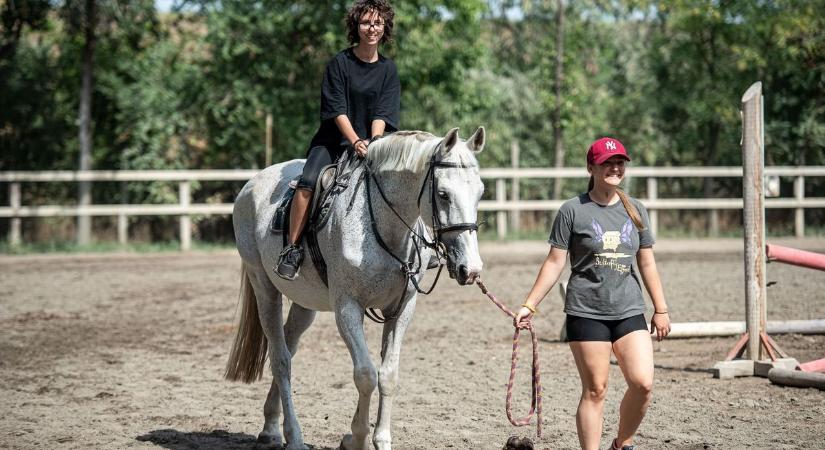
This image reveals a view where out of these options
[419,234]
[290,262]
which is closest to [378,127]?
[419,234]

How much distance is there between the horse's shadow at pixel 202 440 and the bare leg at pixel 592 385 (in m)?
1.75

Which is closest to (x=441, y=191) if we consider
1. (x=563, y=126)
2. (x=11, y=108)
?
(x=563, y=126)

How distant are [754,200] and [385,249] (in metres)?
3.59

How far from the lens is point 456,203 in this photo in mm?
4539

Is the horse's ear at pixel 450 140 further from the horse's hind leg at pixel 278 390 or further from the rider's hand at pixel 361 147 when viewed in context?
the horse's hind leg at pixel 278 390

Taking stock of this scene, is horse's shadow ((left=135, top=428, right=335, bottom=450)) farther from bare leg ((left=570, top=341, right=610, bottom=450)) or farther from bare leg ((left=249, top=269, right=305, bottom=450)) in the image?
bare leg ((left=570, top=341, right=610, bottom=450))

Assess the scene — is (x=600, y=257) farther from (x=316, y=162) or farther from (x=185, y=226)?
(x=185, y=226)

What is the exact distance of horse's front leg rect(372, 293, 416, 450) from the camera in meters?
4.97

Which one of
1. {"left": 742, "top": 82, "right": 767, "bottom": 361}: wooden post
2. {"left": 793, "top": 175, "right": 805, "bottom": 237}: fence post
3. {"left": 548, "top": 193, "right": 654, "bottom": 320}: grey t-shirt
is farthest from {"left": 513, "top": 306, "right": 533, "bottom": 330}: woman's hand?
{"left": 793, "top": 175, "right": 805, "bottom": 237}: fence post

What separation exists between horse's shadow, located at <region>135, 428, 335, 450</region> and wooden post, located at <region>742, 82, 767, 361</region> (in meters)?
3.78

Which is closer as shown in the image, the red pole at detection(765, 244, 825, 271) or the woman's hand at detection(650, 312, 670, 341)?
the woman's hand at detection(650, 312, 670, 341)

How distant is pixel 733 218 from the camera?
79.9ft

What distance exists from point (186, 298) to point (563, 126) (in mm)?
13028

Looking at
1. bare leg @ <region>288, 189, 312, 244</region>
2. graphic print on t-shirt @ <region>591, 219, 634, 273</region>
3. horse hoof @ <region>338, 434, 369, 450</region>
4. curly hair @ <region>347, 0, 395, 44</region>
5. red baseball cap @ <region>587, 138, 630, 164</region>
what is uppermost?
curly hair @ <region>347, 0, 395, 44</region>
